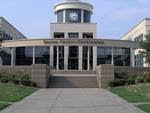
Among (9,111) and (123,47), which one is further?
(123,47)

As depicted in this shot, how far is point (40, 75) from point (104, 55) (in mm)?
27563

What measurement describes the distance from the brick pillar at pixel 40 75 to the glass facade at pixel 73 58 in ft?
86.2

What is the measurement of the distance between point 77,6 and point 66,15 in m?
2.83

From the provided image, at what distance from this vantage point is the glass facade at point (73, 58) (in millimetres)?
62375

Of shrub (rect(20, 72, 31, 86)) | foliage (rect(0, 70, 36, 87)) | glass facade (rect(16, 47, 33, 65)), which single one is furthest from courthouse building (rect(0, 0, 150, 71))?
shrub (rect(20, 72, 31, 86))

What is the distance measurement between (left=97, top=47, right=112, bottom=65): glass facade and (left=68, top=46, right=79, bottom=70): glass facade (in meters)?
3.34

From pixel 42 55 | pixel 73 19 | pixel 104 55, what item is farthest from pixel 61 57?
pixel 73 19

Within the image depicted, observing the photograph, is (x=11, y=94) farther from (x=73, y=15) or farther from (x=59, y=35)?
(x=73, y=15)

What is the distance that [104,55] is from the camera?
62281 millimetres

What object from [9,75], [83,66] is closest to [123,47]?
[83,66]

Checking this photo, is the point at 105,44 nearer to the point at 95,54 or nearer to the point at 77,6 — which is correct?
the point at 95,54

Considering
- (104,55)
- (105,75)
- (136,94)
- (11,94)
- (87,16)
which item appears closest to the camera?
(11,94)

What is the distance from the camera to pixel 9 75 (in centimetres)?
3744

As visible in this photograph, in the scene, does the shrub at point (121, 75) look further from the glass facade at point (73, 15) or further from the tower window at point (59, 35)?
the glass facade at point (73, 15)
